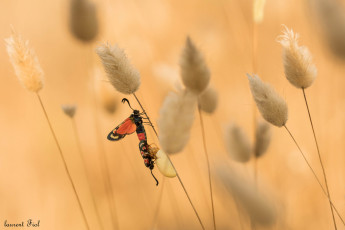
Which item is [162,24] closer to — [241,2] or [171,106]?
[241,2]

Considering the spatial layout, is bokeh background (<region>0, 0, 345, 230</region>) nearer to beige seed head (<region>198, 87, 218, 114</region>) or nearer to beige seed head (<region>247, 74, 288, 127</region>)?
beige seed head (<region>198, 87, 218, 114</region>)

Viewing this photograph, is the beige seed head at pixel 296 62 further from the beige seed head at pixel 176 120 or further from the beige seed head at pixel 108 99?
the beige seed head at pixel 108 99

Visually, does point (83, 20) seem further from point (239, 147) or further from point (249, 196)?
point (249, 196)

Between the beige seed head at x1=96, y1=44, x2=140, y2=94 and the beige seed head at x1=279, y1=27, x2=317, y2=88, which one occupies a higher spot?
the beige seed head at x1=96, y1=44, x2=140, y2=94

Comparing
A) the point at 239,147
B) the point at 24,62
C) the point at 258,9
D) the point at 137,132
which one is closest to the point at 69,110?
the point at 24,62

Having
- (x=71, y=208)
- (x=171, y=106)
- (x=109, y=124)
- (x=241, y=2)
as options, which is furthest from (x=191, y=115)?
(x=241, y=2)

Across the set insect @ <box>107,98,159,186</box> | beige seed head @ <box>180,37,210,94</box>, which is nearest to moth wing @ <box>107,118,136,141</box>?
insect @ <box>107,98,159,186</box>

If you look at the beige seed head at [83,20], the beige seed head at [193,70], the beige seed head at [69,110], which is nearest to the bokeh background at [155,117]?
the beige seed head at [83,20]
